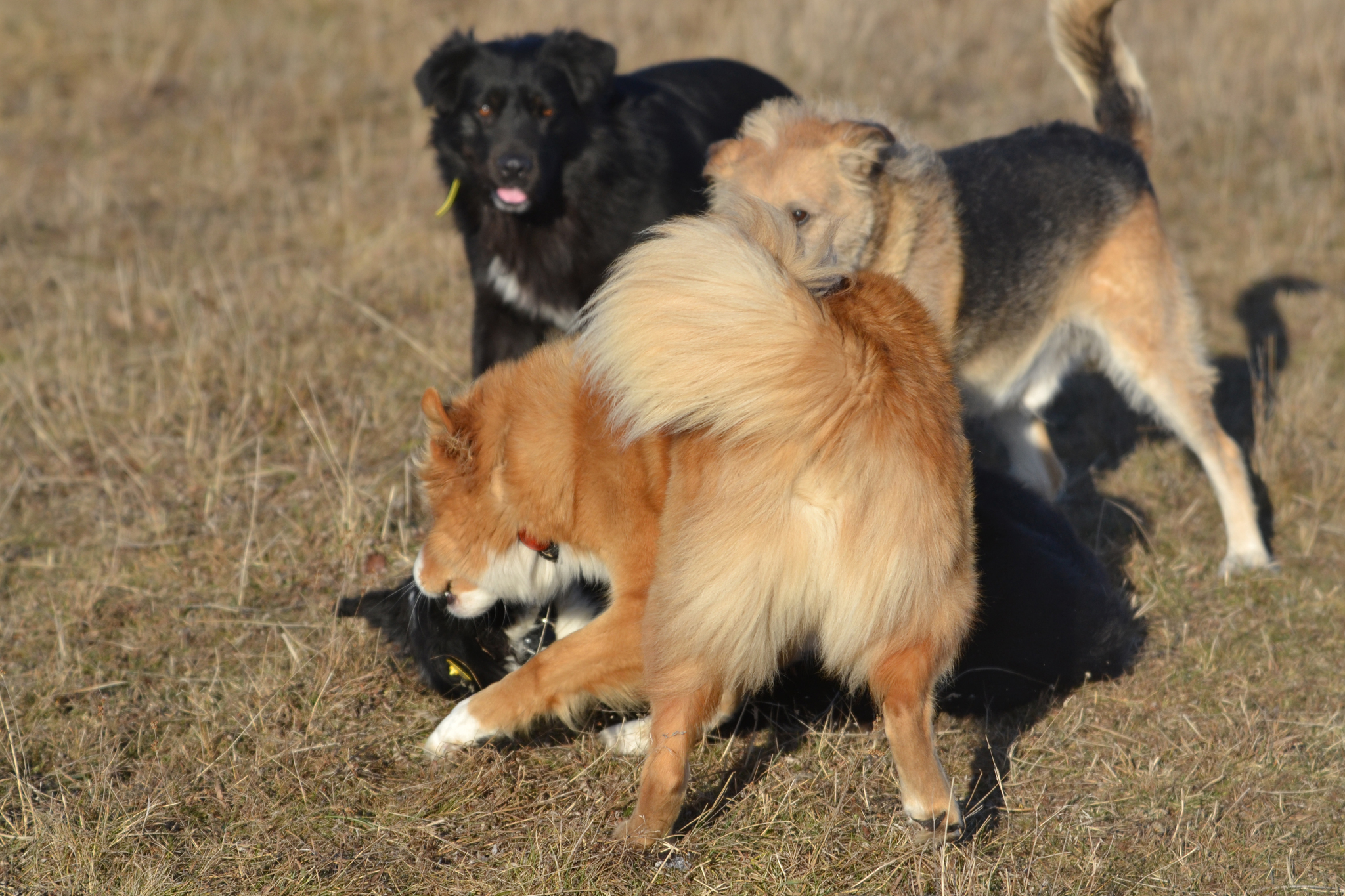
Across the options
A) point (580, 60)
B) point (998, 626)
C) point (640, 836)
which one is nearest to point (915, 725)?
point (640, 836)

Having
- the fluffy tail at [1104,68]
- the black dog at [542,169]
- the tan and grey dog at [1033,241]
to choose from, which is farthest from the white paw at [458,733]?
the fluffy tail at [1104,68]

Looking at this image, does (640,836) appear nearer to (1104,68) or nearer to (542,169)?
(542,169)

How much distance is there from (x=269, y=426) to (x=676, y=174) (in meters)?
2.25

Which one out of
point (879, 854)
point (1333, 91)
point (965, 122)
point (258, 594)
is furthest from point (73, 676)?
point (1333, 91)

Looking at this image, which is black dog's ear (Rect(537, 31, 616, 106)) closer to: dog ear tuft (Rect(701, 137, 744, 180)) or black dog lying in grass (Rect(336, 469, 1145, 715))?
dog ear tuft (Rect(701, 137, 744, 180))

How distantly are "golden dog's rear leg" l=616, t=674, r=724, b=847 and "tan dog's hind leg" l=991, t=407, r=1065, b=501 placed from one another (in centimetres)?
286

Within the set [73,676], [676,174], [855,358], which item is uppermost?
[855,358]

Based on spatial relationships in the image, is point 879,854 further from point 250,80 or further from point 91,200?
point 250,80

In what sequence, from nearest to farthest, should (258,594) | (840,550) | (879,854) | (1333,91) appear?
1. (840,550)
2. (879,854)
3. (258,594)
4. (1333,91)

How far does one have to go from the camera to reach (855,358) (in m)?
2.37

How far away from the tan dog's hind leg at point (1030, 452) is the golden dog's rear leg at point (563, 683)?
2604 mm

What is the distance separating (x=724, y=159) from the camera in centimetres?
444

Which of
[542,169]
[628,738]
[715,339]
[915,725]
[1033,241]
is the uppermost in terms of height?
[715,339]

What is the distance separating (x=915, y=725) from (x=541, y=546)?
1.29 m
